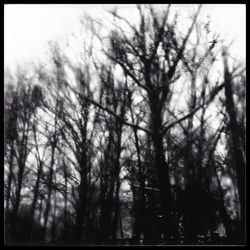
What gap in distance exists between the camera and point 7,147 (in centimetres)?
1343

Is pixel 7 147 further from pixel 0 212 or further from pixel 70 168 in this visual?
pixel 0 212

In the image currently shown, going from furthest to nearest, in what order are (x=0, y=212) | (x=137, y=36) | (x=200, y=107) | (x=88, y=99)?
(x=88, y=99) → (x=137, y=36) → (x=200, y=107) → (x=0, y=212)

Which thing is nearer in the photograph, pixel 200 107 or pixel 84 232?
pixel 200 107

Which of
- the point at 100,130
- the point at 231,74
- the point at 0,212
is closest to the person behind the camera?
the point at 0,212

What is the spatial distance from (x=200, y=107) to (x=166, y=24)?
3.36m

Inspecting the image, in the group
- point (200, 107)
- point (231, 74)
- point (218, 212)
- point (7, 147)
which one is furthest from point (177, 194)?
point (7, 147)

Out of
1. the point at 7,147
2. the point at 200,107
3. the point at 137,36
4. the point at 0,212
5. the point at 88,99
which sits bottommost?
the point at 0,212

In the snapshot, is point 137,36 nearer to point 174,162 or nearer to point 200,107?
point 200,107

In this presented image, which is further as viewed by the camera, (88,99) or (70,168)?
(70,168)

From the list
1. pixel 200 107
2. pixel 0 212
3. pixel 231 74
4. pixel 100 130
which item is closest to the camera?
pixel 0 212

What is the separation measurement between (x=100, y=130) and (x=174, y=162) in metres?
4.12

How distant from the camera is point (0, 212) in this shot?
605cm

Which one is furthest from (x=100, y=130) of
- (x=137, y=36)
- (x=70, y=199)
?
(x=137, y=36)

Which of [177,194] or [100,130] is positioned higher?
[100,130]
